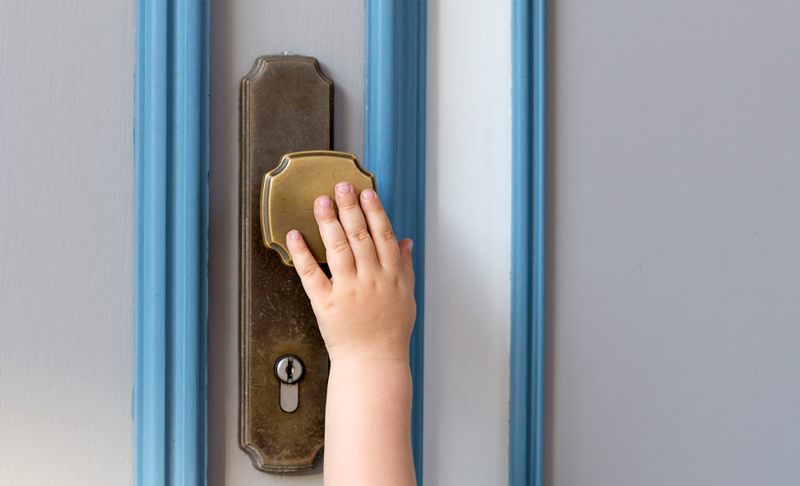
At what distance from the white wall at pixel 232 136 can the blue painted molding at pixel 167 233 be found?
0.05 feet

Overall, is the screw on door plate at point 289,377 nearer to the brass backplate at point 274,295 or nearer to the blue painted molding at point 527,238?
the brass backplate at point 274,295

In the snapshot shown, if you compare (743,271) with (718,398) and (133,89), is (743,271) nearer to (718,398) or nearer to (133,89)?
(718,398)

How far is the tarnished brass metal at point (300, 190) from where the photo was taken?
0.46m

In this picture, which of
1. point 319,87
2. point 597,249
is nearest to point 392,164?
point 319,87

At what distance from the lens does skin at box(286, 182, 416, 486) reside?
46cm

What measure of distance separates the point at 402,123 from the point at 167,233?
17 centimetres

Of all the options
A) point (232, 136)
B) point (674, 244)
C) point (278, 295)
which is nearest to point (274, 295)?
point (278, 295)

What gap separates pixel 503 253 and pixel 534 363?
0.08m

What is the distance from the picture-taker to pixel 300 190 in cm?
47

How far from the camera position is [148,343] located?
1.53 ft

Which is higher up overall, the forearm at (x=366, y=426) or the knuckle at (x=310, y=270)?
the knuckle at (x=310, y=270)

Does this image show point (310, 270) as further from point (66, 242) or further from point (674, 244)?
point (674, 244)

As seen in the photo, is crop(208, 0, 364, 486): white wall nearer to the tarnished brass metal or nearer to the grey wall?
the tarnished brass metal

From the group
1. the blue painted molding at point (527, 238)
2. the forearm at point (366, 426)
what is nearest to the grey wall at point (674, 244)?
the blue painted molding at point (527, 238)
